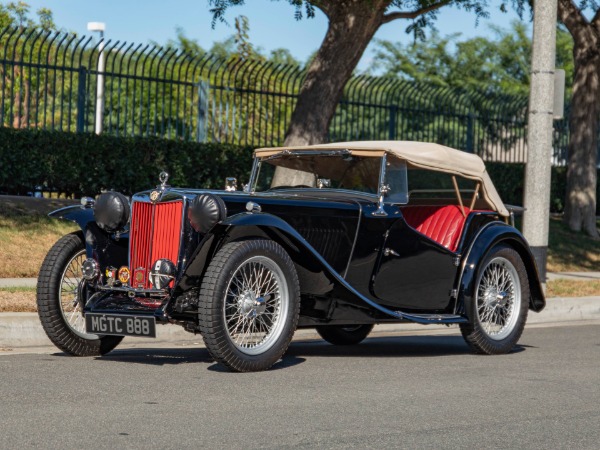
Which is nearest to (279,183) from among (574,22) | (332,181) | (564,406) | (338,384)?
(332,181)

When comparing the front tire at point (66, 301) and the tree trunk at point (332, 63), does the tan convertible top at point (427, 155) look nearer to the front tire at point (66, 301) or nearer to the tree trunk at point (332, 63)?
the front tire at point (66, 301)

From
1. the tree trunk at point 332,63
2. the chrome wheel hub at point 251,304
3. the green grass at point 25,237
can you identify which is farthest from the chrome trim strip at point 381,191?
the tree trunk at point 332,63

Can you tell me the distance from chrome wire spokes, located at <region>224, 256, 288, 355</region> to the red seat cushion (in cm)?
201

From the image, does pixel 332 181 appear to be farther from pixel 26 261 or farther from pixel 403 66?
pixel 403 66

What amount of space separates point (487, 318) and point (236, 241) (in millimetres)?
2703

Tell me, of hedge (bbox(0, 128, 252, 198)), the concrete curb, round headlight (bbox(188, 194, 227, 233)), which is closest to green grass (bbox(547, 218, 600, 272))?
hedge (bbox(0, 128, 252, 198))

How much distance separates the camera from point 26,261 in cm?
1388

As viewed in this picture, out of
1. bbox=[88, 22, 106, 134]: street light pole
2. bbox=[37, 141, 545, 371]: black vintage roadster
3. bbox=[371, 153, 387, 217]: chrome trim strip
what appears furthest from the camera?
bbox=[88, 22, 106, 134]: street light pole

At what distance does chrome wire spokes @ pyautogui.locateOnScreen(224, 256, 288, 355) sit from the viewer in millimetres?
7332

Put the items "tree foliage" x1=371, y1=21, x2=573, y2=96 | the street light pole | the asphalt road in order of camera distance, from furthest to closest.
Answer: "tree foliage" x1=371, y1=21, x2=573, y2=96, the street light pole, the asphalt road

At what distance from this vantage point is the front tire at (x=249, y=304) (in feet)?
23.2

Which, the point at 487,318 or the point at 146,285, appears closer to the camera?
the point at 146,285

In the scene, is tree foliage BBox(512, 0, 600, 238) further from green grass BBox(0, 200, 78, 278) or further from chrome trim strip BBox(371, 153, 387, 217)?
chrome trim strip BBox(371, 153, 387, 217)

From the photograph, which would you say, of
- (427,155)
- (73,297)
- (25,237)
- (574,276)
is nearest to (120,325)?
(73,297)
